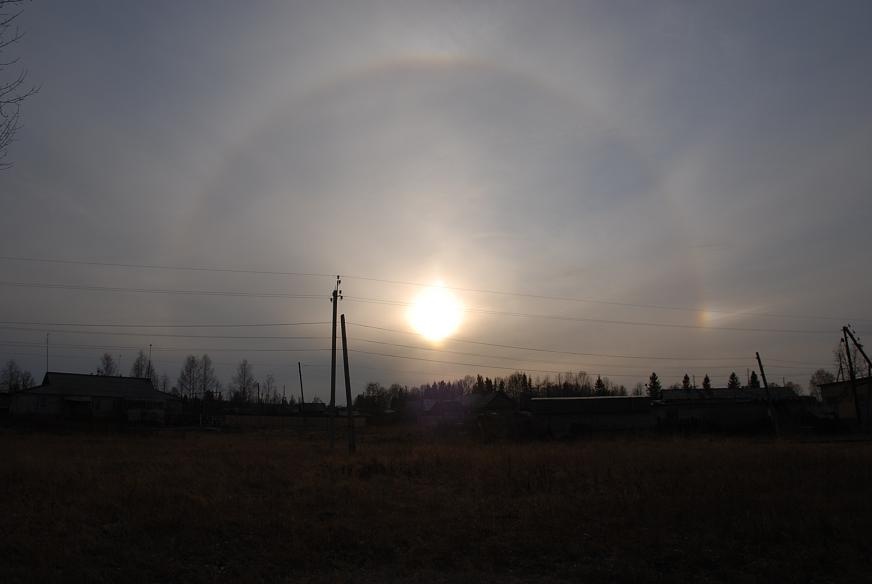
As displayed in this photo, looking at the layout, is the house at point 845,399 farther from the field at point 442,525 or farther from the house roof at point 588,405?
the field at point 442,525

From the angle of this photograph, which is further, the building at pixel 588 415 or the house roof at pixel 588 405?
the house roof at pixel 588 405

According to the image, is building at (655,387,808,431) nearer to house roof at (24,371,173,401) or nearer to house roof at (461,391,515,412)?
house roof at (461,391,515,412)

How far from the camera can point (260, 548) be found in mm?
10008

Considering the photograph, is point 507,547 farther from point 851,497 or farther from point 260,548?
point 851,497

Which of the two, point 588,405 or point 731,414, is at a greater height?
point 588,405

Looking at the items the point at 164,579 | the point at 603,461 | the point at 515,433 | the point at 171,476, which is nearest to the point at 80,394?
the point at 515,433

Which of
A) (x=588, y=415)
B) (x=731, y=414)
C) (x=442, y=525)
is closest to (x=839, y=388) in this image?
(x=731, y=414)

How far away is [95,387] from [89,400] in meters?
2.51

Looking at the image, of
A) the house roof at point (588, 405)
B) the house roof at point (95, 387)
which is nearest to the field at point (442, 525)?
the house roof at point (588, 405)

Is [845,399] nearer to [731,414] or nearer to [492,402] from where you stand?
[731,414]

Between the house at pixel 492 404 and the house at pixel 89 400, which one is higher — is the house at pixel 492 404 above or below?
below

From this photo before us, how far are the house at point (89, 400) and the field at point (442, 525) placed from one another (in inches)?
1922

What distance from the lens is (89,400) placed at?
66.1 meters

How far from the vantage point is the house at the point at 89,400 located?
62250mm
